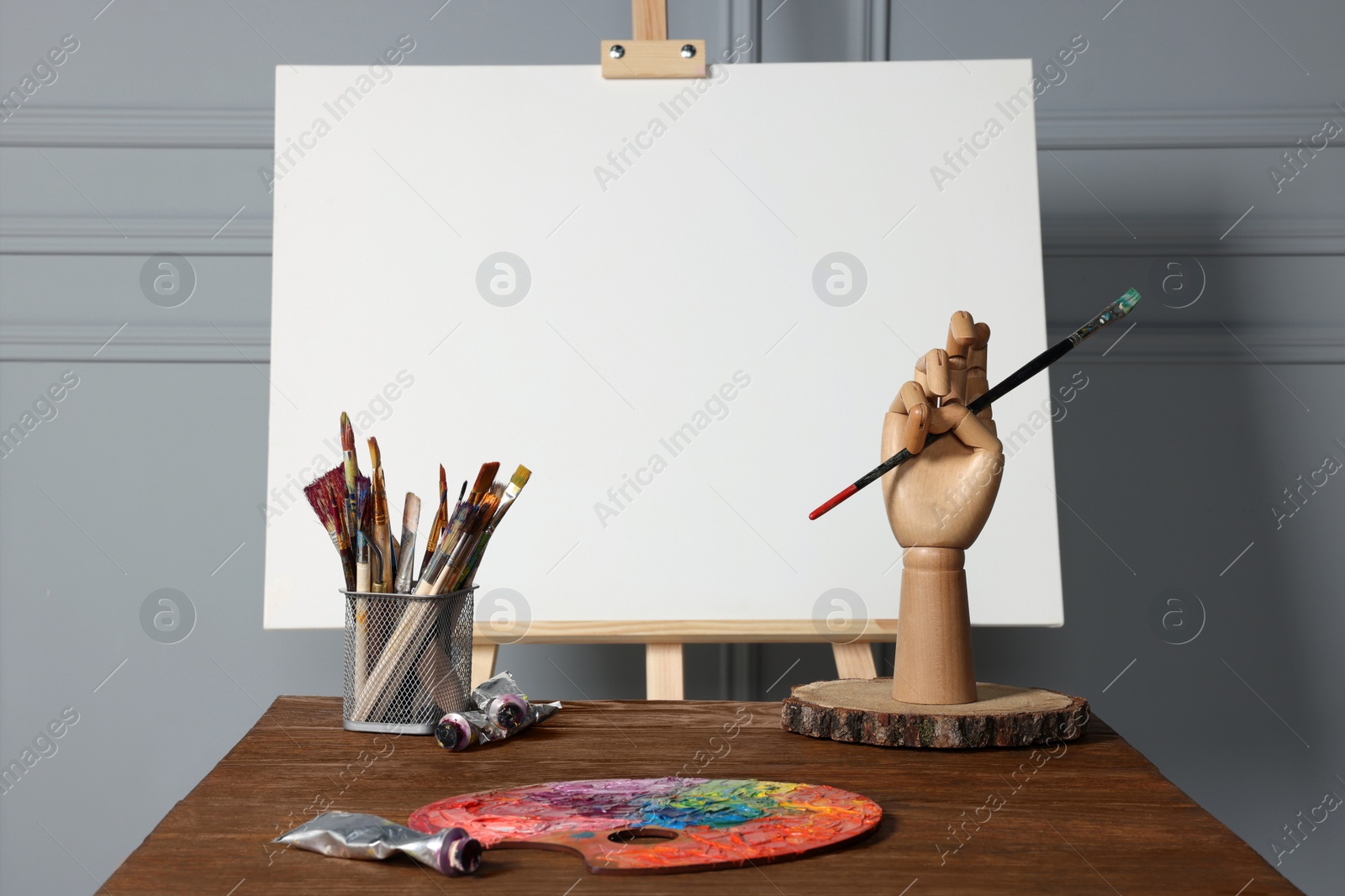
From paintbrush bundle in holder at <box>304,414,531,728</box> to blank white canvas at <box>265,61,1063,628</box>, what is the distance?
39 cm

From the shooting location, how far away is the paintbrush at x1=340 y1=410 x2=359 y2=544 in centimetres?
89

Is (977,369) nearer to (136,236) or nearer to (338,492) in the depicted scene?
(338,492)

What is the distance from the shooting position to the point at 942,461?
0.89 m

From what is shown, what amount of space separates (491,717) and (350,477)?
0.23 meters

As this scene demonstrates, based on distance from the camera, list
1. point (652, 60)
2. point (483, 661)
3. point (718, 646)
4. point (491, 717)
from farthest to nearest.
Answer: point (718, 646) → point (652, 60) → point (483, 661) → point (491, 717)

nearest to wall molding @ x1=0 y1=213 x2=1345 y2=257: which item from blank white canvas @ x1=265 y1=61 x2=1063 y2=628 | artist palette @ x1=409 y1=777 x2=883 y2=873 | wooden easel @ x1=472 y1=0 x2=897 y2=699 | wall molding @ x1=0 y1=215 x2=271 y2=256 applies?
wall molding @ x1=0 y1=215 x2=271 y2=256

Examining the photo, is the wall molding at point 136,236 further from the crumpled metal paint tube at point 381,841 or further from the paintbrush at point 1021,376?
the crumpled metal paint tube at point 381,841

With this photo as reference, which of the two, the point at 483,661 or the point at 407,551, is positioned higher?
the point at 407,551

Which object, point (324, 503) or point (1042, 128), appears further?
point (1042, 128)

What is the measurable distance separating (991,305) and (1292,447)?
0.69 metres

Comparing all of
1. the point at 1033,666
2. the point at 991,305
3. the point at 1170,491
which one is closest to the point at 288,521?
the point at 991,305

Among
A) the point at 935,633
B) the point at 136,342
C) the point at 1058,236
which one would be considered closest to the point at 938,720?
the point at 935,633

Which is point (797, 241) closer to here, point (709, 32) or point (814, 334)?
point (814, 334)

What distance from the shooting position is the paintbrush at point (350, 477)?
2.91ft
